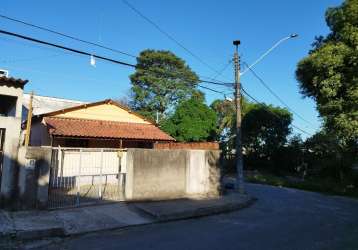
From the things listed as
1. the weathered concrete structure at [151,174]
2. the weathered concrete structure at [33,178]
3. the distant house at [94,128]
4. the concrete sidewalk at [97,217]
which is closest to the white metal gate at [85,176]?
the weathered concrete structure at [151,174]

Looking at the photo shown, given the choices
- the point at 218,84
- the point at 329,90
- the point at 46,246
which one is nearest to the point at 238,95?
the point at 218,84

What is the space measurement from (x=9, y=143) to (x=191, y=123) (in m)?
23.2

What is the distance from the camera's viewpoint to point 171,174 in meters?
14.8

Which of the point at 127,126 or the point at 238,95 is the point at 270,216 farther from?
the point at 127,126

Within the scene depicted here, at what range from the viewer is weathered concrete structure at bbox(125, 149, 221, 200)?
13492mm

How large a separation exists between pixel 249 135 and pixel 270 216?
26638mm

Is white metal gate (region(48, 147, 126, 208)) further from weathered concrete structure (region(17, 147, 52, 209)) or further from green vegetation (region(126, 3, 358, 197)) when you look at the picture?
green vegetation (region(126, 3, 358, 197))

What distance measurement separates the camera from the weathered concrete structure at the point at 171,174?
44.3 feet

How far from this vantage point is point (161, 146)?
2083 centimetres

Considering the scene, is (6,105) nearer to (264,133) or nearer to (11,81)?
(11,81)

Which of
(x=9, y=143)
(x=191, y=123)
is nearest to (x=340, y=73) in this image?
(x=9, y=143)

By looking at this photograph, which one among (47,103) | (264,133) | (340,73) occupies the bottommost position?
(264,133)

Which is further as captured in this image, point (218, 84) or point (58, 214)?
point (218, 84)

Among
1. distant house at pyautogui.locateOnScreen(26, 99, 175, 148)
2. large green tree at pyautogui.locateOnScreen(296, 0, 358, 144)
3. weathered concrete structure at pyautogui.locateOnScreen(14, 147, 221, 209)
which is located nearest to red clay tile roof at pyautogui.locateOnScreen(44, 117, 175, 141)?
distant house at pyautogui.locateOnScreen(26, 99, 175, 148)
